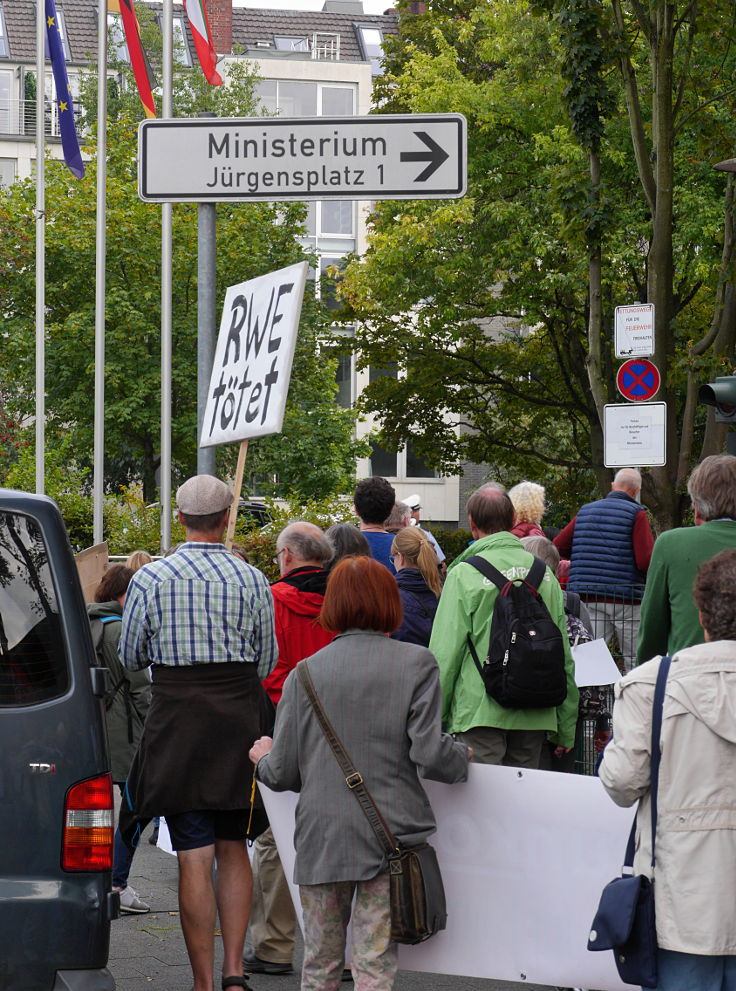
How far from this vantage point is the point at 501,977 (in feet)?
15.8

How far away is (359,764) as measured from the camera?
436 cm

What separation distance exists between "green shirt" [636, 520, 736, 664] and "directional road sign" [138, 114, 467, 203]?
2.36 m

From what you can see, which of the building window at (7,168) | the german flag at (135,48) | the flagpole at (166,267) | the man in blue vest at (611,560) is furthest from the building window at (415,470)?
the man in blue vest at (611,560)

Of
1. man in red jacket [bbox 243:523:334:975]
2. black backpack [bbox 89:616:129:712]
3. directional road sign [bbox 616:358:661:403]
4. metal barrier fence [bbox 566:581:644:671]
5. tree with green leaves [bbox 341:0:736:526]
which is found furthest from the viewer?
tree with green leaves [bbox 341:0:736:526]

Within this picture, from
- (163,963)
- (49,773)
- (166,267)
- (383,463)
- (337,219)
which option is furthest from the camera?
(337,219)

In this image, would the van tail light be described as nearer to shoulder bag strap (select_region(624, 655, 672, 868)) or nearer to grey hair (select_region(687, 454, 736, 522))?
shoulder bag strap (select_region(624, 655, 672, 868))

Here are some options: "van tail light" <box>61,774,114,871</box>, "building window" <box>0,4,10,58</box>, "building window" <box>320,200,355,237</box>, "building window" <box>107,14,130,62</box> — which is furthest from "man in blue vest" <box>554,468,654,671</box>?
"building window" <box>0,4,10,58</box>

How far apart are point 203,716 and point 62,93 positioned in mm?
20624

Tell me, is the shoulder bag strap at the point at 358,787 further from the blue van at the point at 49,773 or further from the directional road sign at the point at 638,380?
the directional road sign at the point at 638,380

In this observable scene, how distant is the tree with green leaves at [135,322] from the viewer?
34.0m

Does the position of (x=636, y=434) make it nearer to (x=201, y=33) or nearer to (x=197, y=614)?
(x=197, y=614)

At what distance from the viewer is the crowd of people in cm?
356

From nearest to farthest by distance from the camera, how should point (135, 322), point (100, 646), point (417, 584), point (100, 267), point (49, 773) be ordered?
point (49, 773) < point (417, 584) < point (100, 646) < point (100, 267) < point (135, 322)

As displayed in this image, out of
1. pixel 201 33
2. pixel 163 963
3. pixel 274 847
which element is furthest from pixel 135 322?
pixel 163 963
